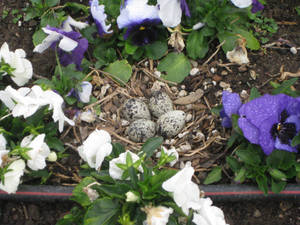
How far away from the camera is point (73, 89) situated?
165cm

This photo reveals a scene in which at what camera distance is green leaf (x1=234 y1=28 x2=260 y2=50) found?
6.01 feet

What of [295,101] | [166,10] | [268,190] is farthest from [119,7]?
[268,190]

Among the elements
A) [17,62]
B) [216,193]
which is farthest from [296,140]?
[17,62]

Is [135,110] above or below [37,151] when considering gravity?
below

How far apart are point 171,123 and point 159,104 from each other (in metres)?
0.14

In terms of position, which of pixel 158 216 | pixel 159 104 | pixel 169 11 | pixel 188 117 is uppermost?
pixel 169 11

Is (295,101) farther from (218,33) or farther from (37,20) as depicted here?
(37,20)

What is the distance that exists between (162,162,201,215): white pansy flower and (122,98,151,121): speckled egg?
68 centimetres

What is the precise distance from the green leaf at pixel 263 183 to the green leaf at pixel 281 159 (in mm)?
68

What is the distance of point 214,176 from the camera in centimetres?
153

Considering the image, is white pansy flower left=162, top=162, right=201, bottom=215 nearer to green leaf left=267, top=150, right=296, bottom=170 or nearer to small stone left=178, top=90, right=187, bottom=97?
green leaf left=267, top=150, right=296, bottom=170

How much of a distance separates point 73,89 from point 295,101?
1012mm

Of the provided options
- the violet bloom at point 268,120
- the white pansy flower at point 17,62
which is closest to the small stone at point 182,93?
the violet bloom at point 268,120

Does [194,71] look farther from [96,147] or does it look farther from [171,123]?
[96,147]
